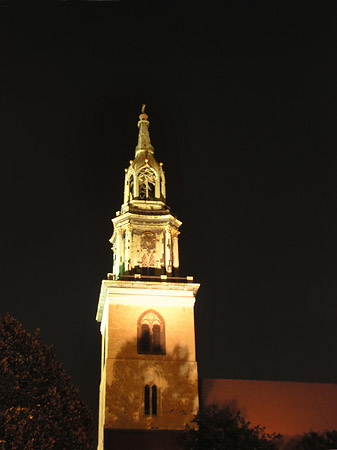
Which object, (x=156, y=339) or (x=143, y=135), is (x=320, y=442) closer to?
(x=156, y=339)

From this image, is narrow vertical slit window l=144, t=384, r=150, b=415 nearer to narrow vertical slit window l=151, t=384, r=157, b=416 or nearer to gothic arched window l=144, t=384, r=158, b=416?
gothic arched window l=144, t=384, r=158, b=416

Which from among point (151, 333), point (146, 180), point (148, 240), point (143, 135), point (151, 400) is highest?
point (143, 135)

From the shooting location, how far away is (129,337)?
3562cm

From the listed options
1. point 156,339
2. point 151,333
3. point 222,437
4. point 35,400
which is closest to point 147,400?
point 156,339

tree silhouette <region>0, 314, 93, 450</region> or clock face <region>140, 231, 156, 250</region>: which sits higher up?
clock face <region>140, 231, 156, 250</region>

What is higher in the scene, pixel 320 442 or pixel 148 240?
pixel 148 240

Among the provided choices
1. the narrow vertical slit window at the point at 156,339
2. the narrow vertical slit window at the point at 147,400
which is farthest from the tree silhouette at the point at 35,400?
the narrow vertical slit window at the point at 156,339

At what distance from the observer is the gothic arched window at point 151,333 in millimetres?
35625

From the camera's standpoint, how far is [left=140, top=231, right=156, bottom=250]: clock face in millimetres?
39750

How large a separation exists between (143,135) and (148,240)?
9468 millimetres

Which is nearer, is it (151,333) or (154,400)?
(154,400)

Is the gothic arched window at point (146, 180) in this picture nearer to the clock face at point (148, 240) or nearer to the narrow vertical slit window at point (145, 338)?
the clock face at point (148, 240)

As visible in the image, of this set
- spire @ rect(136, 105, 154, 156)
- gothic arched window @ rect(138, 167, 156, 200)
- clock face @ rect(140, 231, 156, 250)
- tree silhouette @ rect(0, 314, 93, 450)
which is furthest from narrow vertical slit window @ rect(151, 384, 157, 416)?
spire @ rect(136, 105, 154, 156)

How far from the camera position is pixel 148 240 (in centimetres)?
4000
